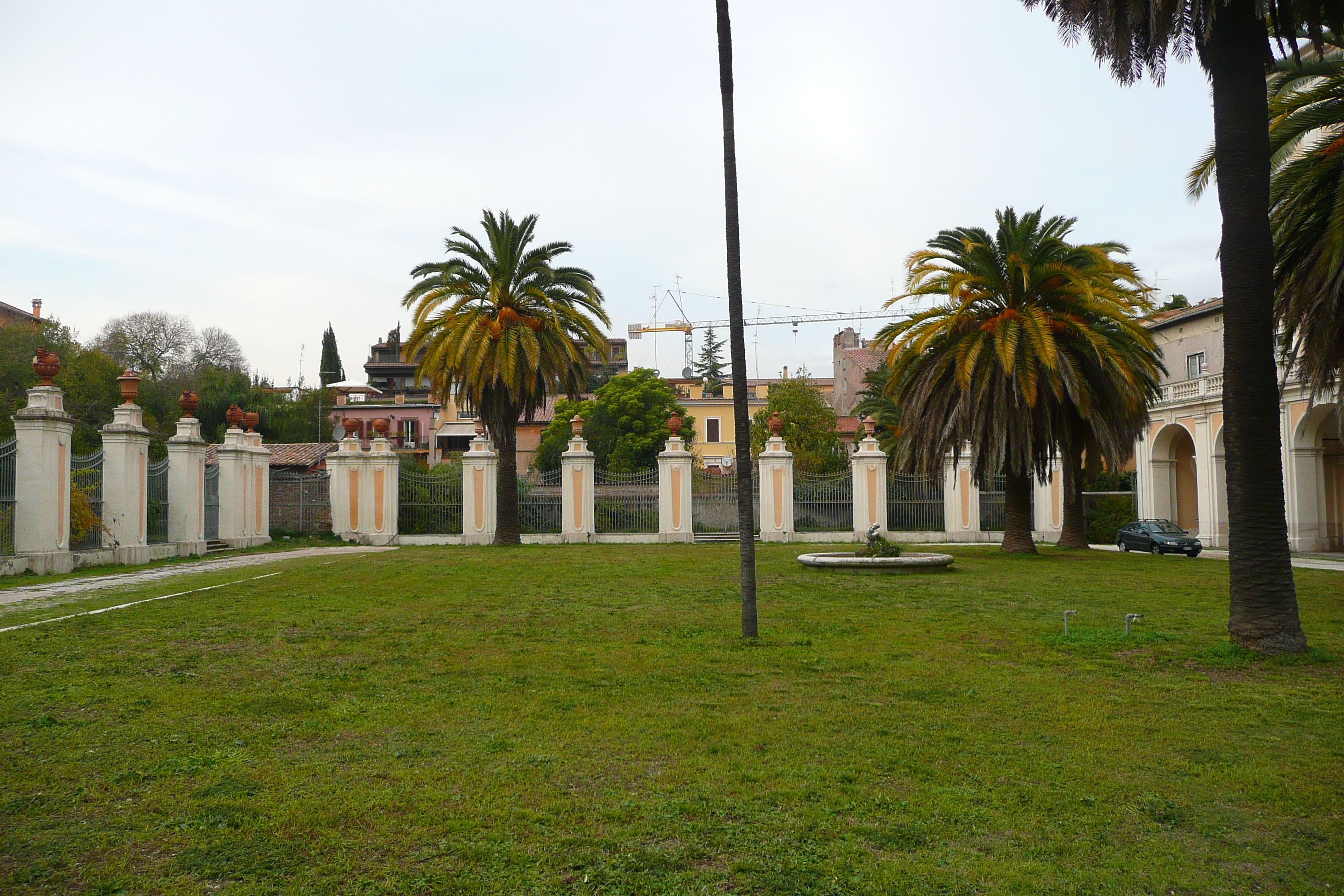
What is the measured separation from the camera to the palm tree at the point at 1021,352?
69.8 ft

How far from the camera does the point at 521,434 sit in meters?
63.0

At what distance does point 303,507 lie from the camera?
31.8 metres

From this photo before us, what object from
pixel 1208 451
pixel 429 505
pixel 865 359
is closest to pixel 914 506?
pixel 1208 451

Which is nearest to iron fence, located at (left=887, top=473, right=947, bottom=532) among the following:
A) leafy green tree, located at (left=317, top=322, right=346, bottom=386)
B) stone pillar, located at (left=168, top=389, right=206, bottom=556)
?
stone pillar, located at (left=168, top=389, right=206, bottom=556)

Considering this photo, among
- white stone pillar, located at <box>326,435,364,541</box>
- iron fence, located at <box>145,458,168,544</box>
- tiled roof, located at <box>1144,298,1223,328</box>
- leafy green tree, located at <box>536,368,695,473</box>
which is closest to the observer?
iron fence, located at <box>145,458,168,544</box>

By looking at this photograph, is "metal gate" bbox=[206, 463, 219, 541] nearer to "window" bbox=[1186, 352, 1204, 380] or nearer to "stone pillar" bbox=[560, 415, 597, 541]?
"stone pillar" bbox=[560, 415, 597, 541]

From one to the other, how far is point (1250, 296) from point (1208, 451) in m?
24.0

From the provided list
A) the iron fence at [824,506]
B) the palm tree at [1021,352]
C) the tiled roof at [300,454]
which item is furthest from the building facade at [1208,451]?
the tiled roof at [300,454]

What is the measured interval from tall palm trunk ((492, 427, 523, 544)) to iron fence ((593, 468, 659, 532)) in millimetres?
3482

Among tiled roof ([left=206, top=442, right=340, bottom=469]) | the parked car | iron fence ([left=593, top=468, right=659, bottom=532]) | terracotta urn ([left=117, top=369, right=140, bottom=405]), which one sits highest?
terracotta urn ([left=117, top=369, right=140, bottom=405])

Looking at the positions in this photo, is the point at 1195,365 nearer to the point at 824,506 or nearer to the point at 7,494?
the point at 824,506

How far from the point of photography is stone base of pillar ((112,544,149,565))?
20734 millimetres

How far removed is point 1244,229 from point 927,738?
700 centimetres

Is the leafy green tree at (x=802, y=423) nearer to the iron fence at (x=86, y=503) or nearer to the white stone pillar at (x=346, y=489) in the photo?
the white stone pillar at (x=346, y=489)
